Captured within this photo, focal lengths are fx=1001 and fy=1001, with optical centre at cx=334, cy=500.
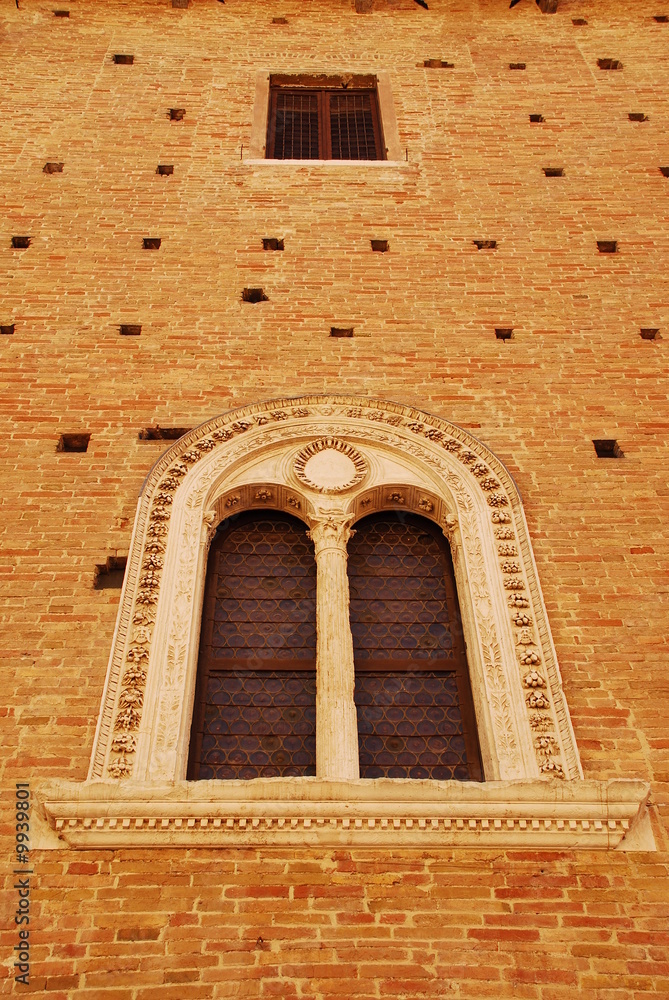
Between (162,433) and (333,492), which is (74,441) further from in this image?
(333,492)

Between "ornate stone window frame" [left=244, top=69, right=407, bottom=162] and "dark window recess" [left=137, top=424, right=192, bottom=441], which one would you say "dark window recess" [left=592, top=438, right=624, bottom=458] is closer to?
"dark window recess" [left=137, top=424, right=192, bottom=441]

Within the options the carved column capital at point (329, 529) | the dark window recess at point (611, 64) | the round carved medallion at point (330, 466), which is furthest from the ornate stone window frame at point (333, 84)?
the carved column capital at point (329, 529)

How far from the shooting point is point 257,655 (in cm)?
585

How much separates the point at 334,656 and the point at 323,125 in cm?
694

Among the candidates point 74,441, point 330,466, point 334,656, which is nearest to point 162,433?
point 74,441

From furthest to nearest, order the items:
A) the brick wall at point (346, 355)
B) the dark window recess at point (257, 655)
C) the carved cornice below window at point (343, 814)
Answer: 1. the dark window recess at point (257, 655)
2. the carved cornice below window at point (343, 814)
3. the brick wall at point (346, 355)

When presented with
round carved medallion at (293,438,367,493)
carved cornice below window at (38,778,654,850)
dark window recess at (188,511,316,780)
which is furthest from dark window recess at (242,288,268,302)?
carved cornice below window at (38,778,654,850)

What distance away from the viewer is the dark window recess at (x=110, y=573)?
5.88 metres

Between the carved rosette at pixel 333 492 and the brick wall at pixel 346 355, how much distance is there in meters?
0.16

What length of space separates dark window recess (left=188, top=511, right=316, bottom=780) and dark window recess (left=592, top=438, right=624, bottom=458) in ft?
6.92

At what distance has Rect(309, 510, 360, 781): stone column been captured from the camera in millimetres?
5148

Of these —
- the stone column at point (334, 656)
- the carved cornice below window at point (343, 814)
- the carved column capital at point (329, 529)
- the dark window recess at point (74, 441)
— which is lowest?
the carved cornice below window at point (343, 814)

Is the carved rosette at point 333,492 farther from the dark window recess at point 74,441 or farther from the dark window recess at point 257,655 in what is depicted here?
the dark window recess at point 74,441

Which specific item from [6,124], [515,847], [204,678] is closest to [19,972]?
[204,678]
